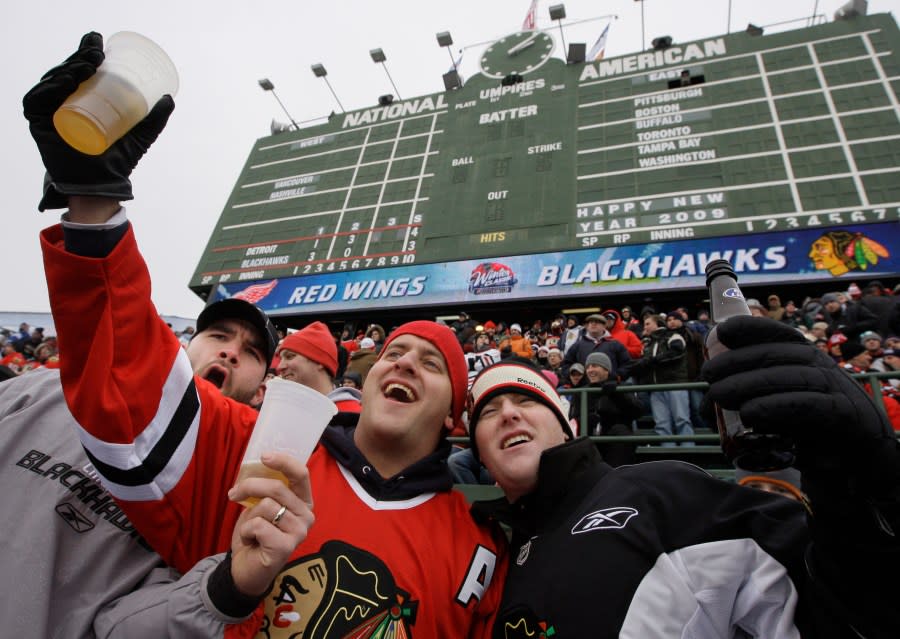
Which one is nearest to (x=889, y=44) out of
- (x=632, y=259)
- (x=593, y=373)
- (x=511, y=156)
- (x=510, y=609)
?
(x=632, y=259)

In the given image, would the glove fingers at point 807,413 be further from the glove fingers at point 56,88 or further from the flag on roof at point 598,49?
the flag on roof at point 598,49

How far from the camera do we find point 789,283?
11.2m

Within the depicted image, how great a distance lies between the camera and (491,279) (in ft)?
45.9

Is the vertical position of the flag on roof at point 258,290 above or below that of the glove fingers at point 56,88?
above

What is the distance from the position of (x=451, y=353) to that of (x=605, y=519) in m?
0.88

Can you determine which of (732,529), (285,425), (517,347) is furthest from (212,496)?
(517,347)

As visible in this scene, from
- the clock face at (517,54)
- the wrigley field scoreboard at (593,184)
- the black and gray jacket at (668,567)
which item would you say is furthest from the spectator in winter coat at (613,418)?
the clock face at (517,54)

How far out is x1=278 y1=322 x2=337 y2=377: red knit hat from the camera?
139 inches

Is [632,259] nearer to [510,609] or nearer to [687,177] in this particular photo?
[687,177]

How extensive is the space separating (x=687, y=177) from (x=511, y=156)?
16.7 feet

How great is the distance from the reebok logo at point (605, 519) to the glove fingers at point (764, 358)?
546mm

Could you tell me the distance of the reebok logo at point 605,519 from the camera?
144cm

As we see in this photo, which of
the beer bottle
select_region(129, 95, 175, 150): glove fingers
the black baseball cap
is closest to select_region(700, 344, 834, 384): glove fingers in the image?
the beer bottle

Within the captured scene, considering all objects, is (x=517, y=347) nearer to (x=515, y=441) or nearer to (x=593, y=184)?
(x=515, y=441)
